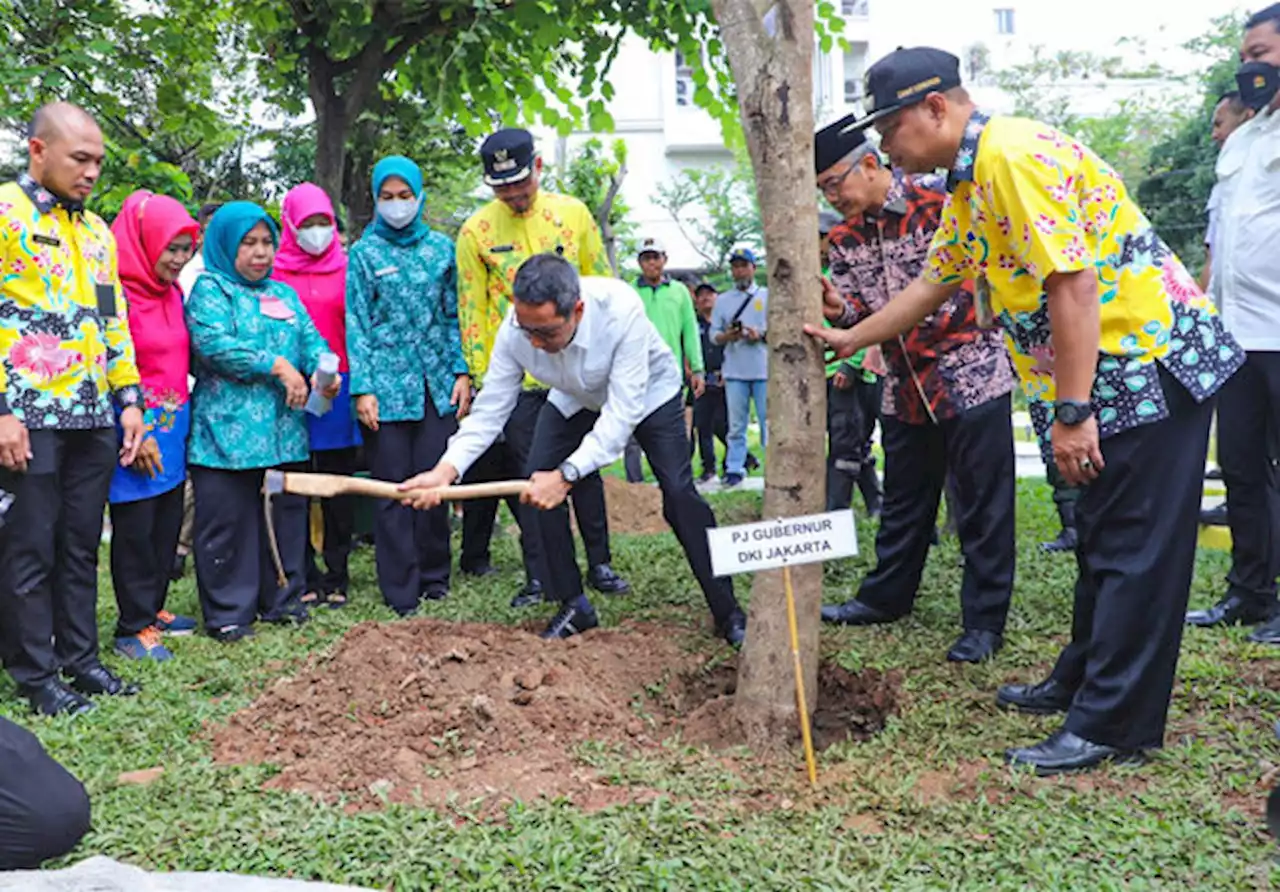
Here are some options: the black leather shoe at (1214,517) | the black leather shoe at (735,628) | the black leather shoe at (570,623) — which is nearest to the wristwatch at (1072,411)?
the black leather shoe at (735,628)

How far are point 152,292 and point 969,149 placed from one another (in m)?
3.50

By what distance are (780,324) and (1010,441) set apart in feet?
4.64

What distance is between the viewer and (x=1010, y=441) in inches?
171

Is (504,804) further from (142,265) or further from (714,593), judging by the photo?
(142,265)

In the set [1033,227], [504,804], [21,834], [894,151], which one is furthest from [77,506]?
[1033,227]

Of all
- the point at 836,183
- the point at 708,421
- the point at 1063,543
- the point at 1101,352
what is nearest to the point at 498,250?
the point at 836,183

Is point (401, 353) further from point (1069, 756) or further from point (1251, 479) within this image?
point (1251, 479)

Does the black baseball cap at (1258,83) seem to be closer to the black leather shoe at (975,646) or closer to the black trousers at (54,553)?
the black leather shoe at (975,646)

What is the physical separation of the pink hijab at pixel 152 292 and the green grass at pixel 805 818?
148 centimetres

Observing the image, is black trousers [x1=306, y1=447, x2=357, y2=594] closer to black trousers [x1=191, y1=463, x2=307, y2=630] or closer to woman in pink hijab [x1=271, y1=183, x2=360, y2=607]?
woman in pink hijab [x1=271, y1=183, x2=360, y2=607]

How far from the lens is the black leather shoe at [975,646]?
424cm

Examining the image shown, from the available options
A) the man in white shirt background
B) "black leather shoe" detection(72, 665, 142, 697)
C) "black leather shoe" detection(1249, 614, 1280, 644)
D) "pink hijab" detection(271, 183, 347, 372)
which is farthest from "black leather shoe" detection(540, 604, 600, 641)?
the man in white shirt background

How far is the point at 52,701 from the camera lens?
3918 millimetres

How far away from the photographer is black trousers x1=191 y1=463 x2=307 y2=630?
5.04 meters
